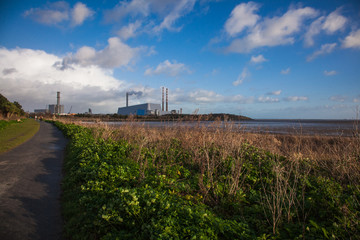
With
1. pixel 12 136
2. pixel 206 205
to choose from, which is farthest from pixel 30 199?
pixel 12 136

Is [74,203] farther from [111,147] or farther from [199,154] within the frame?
[199,154]

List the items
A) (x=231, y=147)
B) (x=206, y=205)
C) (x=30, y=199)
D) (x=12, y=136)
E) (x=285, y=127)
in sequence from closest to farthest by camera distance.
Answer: (x=206, y=205) < (x=30, y=199) < (x=231, y=147) < (x=12, y=136) < (x=285, y=127)

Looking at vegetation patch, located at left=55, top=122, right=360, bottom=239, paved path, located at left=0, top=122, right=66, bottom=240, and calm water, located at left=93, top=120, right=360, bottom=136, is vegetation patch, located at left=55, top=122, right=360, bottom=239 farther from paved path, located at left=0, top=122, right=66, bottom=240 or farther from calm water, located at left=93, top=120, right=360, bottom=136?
calm water, located at left=93, top=120, right=360, bottom=136

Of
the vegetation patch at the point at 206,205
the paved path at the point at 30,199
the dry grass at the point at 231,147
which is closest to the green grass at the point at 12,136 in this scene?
the paved path at the point at 30,199

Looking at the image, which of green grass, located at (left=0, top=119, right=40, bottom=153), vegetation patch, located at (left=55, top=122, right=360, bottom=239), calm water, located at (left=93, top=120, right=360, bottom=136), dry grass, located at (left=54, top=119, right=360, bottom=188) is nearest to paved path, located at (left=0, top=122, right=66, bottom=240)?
vegetation patch, located at (left=55, top=122, right=360, bottom=239)

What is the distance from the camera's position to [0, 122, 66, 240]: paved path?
11.6ft

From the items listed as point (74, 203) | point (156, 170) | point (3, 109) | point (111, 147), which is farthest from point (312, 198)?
point (3, 109)

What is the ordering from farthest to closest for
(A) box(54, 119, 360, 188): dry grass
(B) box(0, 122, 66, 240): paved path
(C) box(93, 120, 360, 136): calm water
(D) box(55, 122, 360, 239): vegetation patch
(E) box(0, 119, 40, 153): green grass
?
(E) box(0, 119, 40, 153): green grass < (C) box(93, 120, 360, 136): calm water < (A) box(54, 119, 360, 188): dry grass < (B) box(0, 122, 66, 240): paved path < (D) box(55, 122, 360, 239): vegetation patch

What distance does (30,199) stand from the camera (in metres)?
4.67

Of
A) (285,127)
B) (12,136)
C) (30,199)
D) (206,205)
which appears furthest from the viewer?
(285,127)

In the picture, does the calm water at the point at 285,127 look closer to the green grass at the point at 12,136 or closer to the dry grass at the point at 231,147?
the dry grass at the point at 231,147

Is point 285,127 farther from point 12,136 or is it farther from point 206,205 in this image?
point 12,136

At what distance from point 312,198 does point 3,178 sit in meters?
8.25

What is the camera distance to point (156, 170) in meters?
5.63
